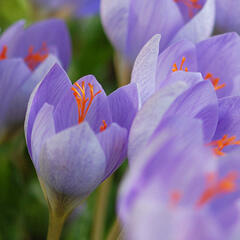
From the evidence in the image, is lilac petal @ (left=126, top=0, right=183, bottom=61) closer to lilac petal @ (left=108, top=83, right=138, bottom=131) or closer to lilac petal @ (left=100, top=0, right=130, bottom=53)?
lilac petal @ (left=100, top=0, right=130, bottom=53)

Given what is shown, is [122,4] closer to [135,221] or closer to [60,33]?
[60,33]

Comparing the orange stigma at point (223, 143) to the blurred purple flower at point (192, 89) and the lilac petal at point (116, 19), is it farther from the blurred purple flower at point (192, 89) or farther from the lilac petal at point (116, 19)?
the lilac petal at point (116, 19)

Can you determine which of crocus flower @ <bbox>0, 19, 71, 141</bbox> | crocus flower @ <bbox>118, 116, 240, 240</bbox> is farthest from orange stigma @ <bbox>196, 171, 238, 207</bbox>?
crocus flower @ <bbox>0, 19, 71, 141</bbox>

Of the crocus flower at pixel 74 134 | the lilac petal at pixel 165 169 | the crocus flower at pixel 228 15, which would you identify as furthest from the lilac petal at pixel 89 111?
the crocus flower at pixel 228 15

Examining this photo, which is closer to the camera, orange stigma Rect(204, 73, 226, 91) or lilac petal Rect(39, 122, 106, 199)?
lilac petal Rect(39, 122, 106, 199)

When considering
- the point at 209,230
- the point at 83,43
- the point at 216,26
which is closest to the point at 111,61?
the point at 83,43

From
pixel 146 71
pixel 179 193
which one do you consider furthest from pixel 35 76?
pixel 179 193
